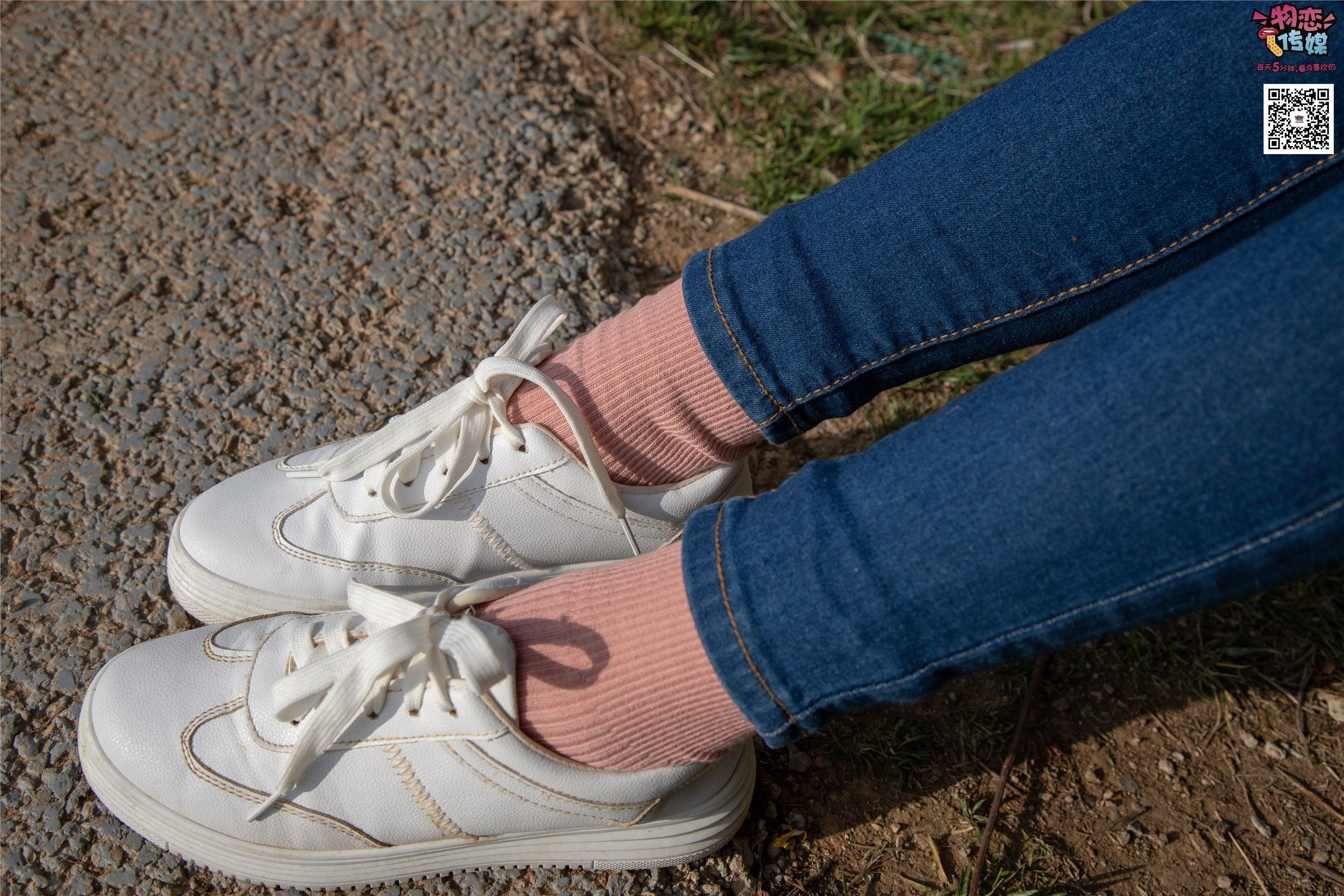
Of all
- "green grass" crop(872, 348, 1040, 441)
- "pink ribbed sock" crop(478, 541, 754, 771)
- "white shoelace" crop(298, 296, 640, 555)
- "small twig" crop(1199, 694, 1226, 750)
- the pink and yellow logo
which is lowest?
"small twig" crop(1199, 694, 1226, 750)

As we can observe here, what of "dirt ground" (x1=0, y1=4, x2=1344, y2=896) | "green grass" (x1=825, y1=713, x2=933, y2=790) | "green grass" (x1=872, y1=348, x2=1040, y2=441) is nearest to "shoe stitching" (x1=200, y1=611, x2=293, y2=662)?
"dirt ground" (x1=0, y1=4, x2=1344, y2=896)

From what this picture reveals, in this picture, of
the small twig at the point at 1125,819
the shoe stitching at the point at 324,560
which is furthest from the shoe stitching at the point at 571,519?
the small twig at the point at 1125,819

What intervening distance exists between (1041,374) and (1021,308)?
373 millimetres

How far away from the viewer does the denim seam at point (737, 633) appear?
980 mm

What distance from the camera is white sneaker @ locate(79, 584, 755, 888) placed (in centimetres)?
112

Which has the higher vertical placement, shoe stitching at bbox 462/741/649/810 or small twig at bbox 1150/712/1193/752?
shoe stitching at bbox 462/741/649/810

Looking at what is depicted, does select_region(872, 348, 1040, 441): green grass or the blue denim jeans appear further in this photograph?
select_region(872, 348, 1040, 441): green grass

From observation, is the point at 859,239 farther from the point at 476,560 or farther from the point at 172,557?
the point at 172,557

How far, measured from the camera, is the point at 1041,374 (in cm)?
86

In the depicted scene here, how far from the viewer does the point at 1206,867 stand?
141 centimetres

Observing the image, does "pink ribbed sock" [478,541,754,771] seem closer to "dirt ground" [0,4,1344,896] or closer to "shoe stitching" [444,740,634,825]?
"shoe stitching" [444,740,634,825]

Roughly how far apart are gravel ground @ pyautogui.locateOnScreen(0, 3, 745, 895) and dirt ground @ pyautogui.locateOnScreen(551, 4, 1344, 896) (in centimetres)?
23

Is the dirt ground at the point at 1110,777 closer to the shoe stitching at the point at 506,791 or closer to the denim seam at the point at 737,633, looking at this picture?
the shoe stitching at the point at 506,791

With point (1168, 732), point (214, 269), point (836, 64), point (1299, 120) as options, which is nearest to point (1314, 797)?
point (1168, 732)
